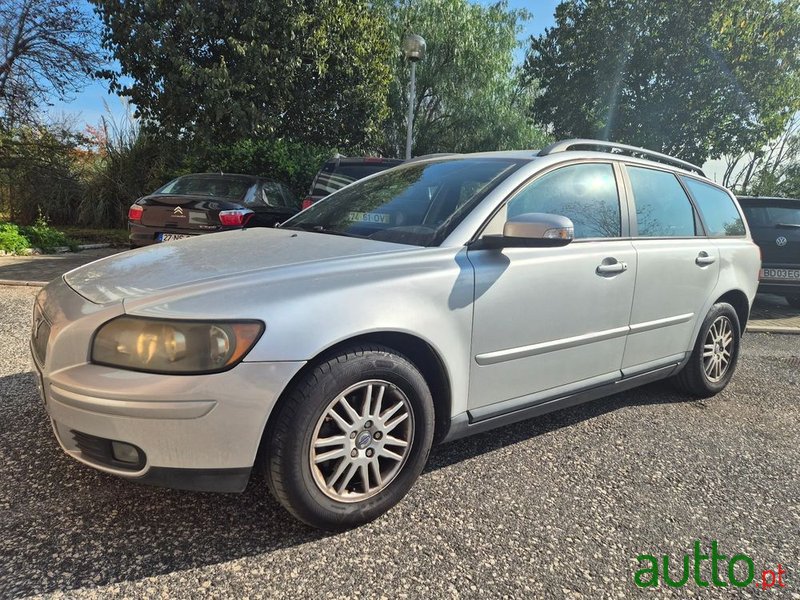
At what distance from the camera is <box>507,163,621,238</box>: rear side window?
9.13 feet

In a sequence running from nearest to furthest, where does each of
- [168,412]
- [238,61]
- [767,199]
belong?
[168,412], [767,199], [238,61]

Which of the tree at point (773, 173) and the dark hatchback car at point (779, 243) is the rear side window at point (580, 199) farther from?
the tree at point (773, 173)

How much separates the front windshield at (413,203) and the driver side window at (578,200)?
153mm

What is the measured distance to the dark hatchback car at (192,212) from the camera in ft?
21.2

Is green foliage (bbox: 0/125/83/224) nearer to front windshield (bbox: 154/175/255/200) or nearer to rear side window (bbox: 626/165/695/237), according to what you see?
front windshield (bbox: 154/175/255/200)

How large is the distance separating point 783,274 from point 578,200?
224 inches

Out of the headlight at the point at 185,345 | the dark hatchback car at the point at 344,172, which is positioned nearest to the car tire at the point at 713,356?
the headlight at the point at 185,345

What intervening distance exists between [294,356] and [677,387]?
10.3 ft

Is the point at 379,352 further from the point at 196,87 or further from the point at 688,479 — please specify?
the point at 196,87

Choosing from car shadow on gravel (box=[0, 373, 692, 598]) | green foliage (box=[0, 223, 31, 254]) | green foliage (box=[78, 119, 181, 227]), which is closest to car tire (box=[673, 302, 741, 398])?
car shadow on gravel (box=[0, 373, 692, 598])

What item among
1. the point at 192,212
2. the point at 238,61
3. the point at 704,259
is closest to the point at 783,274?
the point at 704,259

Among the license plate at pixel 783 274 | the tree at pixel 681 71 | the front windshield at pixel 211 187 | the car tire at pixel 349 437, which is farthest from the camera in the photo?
the tree at pixel 681 71

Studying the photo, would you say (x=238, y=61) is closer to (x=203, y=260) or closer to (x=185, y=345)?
(x=203, y=260)

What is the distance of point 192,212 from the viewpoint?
21.2ft
